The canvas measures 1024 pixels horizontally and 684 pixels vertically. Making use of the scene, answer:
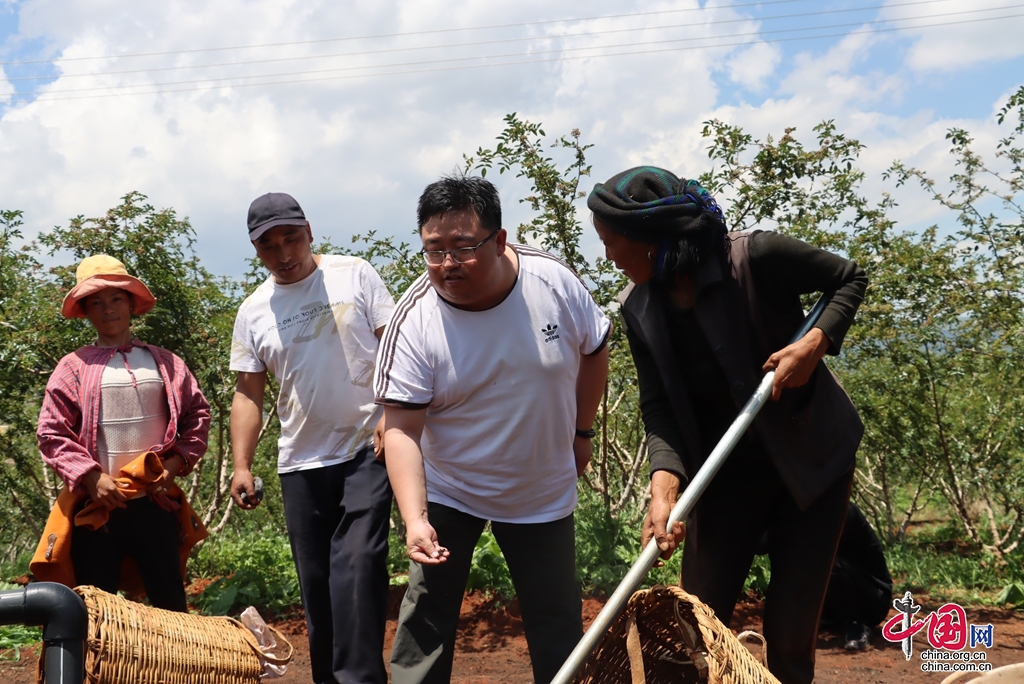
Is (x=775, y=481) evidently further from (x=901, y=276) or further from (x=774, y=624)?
(x=901, y=276)

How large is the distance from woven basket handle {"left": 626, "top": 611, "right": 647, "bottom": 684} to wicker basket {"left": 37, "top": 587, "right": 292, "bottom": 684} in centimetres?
172

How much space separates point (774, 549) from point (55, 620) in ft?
6.97

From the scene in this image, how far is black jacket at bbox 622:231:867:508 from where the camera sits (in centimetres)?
278

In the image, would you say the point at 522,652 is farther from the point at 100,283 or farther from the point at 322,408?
the point at 100,283

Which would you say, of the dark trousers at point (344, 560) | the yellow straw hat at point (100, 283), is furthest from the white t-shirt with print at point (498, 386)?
the yellow straw hat at point (100, 283)

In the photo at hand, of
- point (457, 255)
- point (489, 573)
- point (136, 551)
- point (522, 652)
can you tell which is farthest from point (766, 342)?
point (489, 573)

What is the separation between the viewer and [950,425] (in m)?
6.38

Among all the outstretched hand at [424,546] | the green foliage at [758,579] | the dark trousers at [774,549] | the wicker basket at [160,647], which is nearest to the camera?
the outstretched hand at [424,546]

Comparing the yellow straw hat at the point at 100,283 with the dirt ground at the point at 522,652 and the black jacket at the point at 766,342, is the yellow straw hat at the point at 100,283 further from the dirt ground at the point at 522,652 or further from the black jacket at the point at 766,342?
the black jacket at the point at 766,342

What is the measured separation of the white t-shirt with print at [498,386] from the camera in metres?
2.89

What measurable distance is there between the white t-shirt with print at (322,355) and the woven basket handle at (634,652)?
148cm

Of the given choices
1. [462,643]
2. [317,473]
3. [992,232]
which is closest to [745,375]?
[317,473]

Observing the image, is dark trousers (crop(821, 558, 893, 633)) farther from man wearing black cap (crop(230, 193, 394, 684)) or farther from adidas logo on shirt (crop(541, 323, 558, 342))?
adidas logo on shirt (crop(541, 323, 558, 342))

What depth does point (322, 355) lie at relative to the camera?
3838 mm
